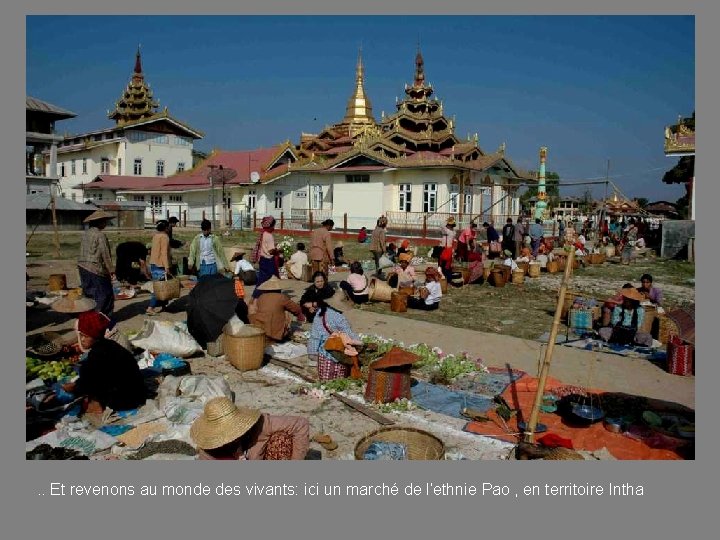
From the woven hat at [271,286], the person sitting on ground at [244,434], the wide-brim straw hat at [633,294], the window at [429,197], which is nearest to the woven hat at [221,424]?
the person sitting on ground at [244,434]

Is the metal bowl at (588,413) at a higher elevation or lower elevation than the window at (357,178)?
lower

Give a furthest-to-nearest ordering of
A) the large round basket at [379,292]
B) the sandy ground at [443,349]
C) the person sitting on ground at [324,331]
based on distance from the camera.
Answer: the large round basket at [379,292], the person sitting on ground at [324,331], the sandy ground at [443,349]

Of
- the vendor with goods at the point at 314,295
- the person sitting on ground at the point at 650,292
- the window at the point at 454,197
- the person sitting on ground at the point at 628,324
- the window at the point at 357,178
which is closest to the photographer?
the vendor with goods at the point at 314,295

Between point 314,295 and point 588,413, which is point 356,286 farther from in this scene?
point 588,413

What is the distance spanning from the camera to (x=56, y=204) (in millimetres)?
25891

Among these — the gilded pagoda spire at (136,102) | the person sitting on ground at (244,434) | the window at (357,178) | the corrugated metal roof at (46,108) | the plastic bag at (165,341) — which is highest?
the gilded pagoda spire at (136,102)

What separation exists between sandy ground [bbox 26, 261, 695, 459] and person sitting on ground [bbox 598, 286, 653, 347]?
758mm

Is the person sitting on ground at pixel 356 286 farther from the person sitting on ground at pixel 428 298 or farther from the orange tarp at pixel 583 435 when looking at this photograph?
the orange tarp at pixel 583 435

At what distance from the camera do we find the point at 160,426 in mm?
4992

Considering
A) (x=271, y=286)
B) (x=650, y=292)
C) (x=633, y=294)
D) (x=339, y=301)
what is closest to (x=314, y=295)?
(x=271, y=286)

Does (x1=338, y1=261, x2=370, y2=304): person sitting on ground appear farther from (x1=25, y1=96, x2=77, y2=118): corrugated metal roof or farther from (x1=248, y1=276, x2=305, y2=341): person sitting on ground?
(x1=25, y1=96, x2=77, y2=118): corrugated metal roof

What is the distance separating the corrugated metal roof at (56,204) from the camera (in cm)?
2320

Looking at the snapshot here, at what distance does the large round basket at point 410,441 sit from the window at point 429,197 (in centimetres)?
2062

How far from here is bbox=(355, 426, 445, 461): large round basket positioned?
4.44 meters
